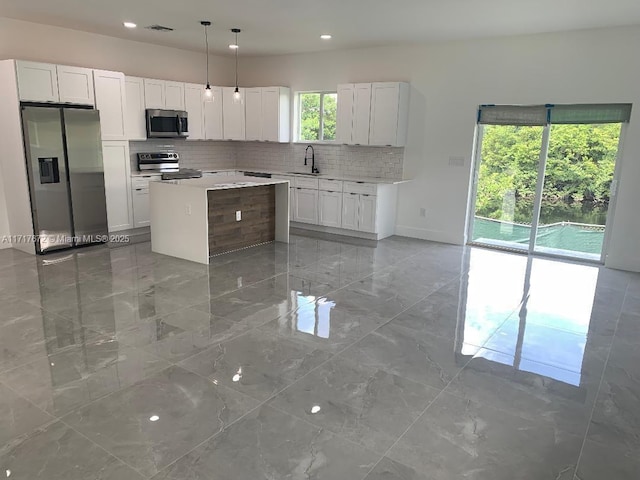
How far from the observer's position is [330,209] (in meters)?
7.65

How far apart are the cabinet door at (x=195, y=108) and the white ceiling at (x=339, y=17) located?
3.70ft

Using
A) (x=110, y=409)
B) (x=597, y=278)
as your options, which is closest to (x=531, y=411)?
(x=110, y=409)

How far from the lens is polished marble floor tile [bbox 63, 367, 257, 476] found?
2420mm

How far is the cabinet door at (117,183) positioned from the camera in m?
6.70

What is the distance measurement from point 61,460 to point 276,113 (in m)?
6.85

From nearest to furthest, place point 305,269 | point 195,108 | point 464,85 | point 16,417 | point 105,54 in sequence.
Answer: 1. point 16,417
2. point 305,269
3. point 464,85
4. point 105,54
5. point 195,108

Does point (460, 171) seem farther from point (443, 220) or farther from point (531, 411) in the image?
point (531, 411)

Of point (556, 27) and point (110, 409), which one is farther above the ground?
point (556, 27)

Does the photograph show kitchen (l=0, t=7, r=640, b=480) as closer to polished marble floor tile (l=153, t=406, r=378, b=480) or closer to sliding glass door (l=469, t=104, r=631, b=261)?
polished marble floor tile (l=153, t=406, r=378, b=480)

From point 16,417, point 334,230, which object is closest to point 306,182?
point 334,230

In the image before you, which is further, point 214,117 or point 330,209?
point 214,117

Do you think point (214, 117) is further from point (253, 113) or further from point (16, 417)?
point (16, 417)

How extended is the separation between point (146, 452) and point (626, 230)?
19.9 ft

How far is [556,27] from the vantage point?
572 cm
